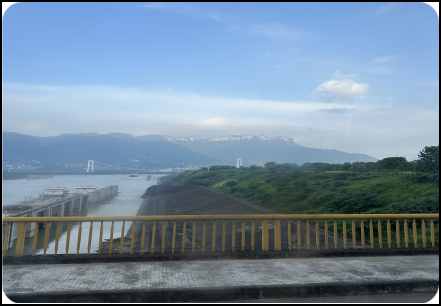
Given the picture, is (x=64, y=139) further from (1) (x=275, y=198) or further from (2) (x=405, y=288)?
(2) (x=405, y=288)

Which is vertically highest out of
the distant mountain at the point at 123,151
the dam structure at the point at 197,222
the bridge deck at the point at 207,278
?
the distant mountain at the point at 123,151

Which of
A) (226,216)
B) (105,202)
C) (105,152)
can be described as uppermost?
(105,152)

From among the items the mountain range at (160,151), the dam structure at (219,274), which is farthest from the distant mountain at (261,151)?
the dam structure at (219,274)

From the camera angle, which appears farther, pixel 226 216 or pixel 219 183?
pixel 219 183

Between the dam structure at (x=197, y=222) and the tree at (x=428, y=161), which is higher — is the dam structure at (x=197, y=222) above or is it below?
below

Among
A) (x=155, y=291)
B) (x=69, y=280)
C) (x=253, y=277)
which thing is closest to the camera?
(x=155, y=291)

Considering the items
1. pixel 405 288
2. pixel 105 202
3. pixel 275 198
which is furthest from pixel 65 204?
pixel 405 288

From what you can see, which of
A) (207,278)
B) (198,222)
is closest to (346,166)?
(198,222)

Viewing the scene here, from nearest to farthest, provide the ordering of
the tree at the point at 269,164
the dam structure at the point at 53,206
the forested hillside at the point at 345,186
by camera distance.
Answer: the forested hillside at the point at 345,186, the dam structure at the point at 53,206, the tree at the point at 269,164

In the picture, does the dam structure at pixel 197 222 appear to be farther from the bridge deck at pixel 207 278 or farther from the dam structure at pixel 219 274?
the bridge deck at pixel 207 278
